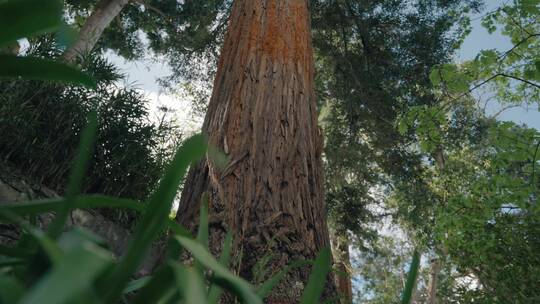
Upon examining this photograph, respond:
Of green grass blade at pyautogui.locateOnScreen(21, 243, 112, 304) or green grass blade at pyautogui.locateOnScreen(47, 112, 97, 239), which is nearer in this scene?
green grass blade at pyautogui.locateOnScreen(21, 243, 112, 304)

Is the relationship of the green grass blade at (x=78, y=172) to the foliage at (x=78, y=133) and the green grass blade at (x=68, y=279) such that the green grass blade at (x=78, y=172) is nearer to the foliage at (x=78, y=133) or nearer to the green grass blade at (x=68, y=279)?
the green grass blade at (x=68, y=279)

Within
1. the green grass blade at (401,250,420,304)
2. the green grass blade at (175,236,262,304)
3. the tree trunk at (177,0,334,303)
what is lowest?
the green grass blade at (175,236,262,304)

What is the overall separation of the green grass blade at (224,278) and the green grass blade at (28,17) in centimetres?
16

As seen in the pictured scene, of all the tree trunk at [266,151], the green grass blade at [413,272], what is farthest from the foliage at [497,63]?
the green grass blade at [413,272]

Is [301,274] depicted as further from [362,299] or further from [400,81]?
[362,299]

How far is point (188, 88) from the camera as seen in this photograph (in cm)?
1138

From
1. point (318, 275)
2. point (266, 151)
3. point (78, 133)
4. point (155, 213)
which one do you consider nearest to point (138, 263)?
point (155, 213)

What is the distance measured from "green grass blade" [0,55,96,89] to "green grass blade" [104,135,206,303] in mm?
115

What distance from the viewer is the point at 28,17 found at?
27 cm

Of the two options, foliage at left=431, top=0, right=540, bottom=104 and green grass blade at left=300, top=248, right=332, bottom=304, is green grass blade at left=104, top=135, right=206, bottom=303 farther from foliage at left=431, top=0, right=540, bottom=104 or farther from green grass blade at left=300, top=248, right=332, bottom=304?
foliage at left=431, top=0, right=540, bottom=104

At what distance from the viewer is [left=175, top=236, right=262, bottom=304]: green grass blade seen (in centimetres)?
28

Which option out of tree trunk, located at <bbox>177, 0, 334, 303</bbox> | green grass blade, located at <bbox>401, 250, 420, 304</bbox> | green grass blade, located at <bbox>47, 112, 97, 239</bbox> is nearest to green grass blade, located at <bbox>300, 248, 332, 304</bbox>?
green grass blade, located at <bbox>401, 250, 420, 304</bbox>

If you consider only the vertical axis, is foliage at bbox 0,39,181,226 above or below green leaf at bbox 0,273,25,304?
above

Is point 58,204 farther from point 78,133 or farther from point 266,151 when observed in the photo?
point 78,133
